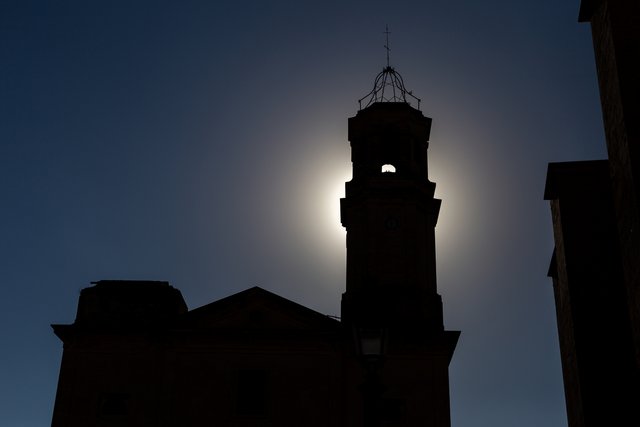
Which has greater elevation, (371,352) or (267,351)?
(267,351)

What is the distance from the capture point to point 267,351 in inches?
1089

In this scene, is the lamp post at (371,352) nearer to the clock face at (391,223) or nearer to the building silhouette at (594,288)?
the building silhouette at (594,288)

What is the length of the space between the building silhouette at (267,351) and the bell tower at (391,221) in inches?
2.1

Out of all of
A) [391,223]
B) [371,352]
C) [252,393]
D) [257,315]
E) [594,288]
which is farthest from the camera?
[391,223]

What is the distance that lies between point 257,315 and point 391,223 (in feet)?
20.3

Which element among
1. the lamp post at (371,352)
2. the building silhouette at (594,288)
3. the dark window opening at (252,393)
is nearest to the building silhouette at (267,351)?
the dark window opening at (252,393)

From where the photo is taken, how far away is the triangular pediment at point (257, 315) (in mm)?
28016

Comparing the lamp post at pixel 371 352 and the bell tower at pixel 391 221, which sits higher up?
the bell tower at pixel 391 221

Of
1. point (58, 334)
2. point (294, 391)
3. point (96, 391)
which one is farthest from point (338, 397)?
point (58, 334)

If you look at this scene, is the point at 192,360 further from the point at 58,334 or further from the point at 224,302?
the point at 58,334

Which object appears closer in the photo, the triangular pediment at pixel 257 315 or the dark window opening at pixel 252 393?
the dark window opening at pixel 252 393

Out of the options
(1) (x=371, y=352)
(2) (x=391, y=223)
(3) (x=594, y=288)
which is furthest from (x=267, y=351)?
(1) (x=371, y=352)

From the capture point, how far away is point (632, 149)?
41.3 ft

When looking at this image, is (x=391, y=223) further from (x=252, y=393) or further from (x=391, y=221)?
(x=252, y=393)
